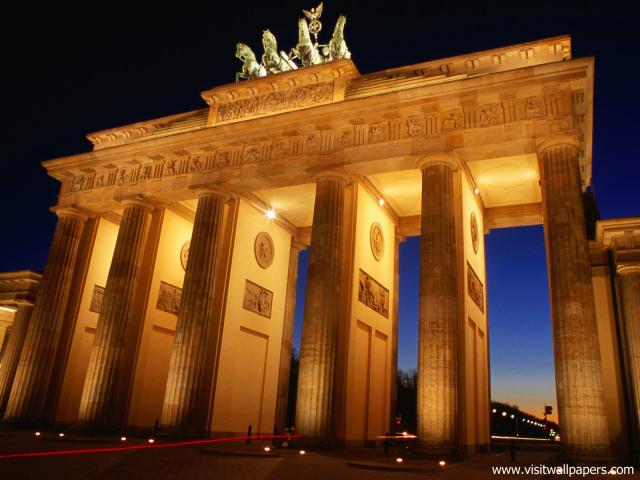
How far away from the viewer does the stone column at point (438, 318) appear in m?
15.1

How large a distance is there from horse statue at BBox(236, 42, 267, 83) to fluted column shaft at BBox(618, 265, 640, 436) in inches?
644

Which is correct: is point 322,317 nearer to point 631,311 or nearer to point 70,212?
point 631,311

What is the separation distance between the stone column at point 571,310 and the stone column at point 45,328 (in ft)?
63.5

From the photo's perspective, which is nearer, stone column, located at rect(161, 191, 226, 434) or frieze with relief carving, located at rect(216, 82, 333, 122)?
stone column, located at rect(161, 191, 226, 434)

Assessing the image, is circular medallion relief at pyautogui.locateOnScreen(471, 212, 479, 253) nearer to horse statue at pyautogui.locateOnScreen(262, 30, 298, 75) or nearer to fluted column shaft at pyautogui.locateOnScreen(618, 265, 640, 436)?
fluted column shaft at pyautogui.locateOnScreen(618, 265, 640, 436)

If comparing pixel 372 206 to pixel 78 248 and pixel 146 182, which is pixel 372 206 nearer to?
pixel 146 182

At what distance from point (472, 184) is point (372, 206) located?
4.01 metres

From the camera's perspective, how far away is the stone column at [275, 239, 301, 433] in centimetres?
2506

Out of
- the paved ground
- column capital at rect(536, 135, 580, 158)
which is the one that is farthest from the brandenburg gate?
the paved ground

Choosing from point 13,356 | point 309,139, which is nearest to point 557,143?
point 309,139

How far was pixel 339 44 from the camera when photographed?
75.0ft

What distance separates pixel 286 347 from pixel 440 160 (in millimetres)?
12283

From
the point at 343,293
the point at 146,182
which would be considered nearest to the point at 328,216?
the point at 343,293

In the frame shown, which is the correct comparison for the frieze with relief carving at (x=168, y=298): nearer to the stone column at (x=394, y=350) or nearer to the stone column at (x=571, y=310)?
the stone column at (x=394, y=350)
